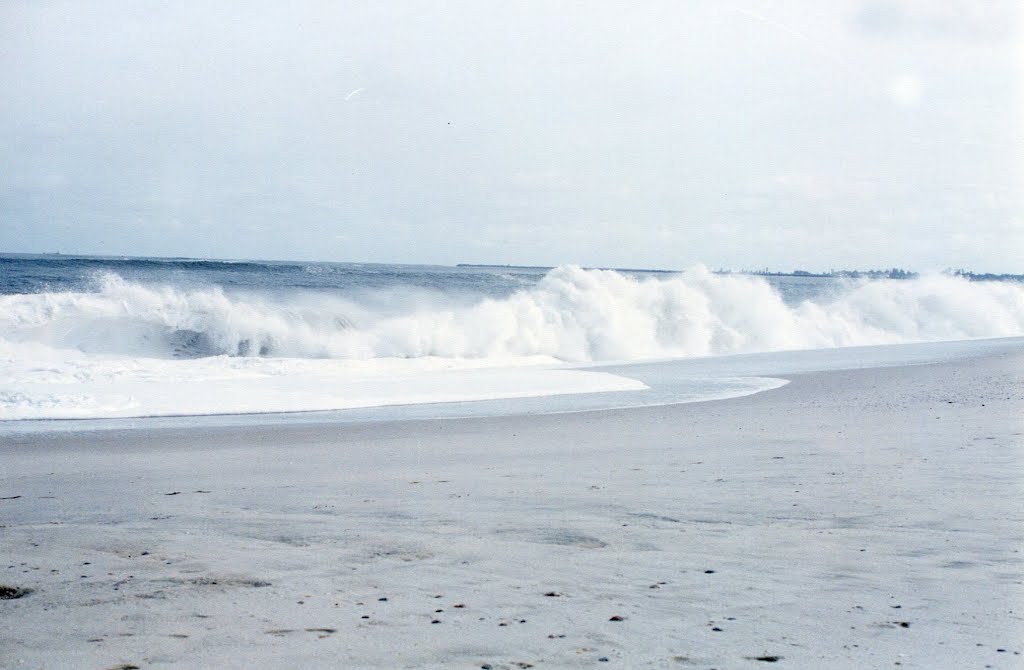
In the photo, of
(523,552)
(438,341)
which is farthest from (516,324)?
(523,552)

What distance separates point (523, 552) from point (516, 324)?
19873 mm

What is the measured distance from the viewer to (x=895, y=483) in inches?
251

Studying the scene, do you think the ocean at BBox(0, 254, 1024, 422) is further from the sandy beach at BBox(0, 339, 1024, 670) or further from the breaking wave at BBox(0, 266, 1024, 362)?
the sandy beach at BBox(0, 339, 1024, 670)

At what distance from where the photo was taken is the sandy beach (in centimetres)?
348

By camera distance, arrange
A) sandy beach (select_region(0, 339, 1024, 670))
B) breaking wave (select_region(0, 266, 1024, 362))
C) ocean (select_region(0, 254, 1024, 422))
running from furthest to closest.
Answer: breaking wave (select_region(0, 266, 1024, 362)) → ocean (select_region(0, 254, 1024, 422)) → sandy beach (select_region(0, 339, 1024, 670))

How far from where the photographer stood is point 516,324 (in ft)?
80.8

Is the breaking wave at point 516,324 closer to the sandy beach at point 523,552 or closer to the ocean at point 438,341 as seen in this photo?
the ocean at point 438,341

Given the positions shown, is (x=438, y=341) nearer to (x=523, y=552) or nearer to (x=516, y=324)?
(x=516, y=324)

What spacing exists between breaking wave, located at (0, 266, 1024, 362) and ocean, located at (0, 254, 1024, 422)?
2.1 inches

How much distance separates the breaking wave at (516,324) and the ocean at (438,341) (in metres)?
0.05

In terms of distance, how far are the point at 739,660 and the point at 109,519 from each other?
3.98m

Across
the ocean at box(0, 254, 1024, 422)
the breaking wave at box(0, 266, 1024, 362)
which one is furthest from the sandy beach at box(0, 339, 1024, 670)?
the breaking wave at box(0, 266, 1024, 362)

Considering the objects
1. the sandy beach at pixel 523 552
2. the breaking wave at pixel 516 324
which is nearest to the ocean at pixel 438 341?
the breaking wave at pixel 516 324

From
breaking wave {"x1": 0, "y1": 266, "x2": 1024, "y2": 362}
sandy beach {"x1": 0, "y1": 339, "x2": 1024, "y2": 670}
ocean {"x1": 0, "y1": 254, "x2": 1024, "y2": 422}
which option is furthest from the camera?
breaking wave {"x1": 0, "y1": 266, "x2": 1024, "y2": 362}
